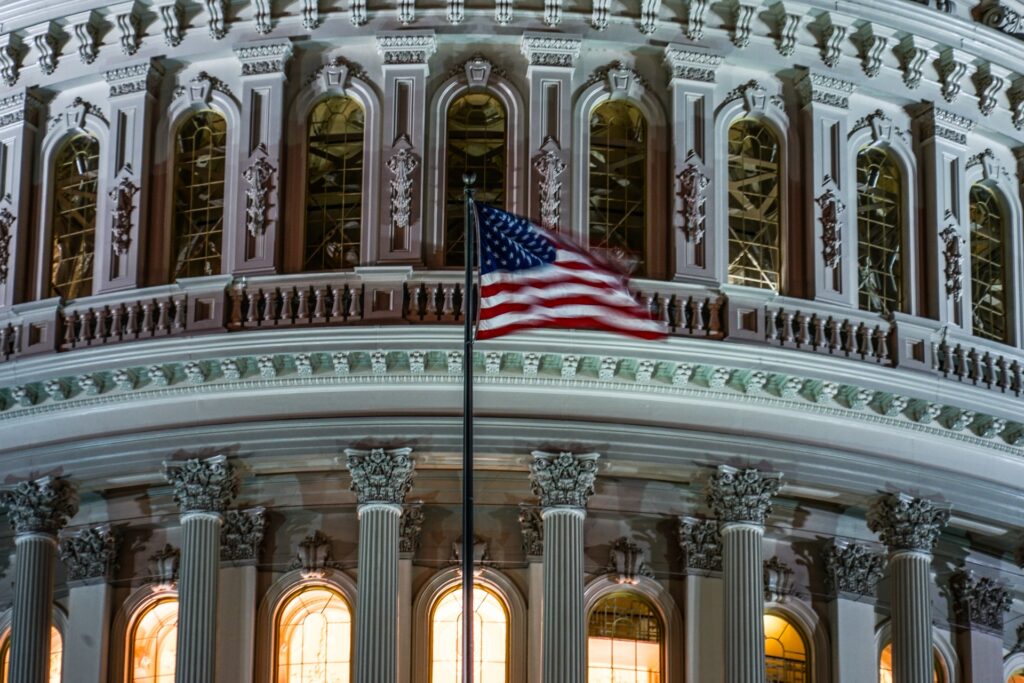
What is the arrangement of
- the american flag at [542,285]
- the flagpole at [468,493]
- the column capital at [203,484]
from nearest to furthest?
1. the flagpole at [468,493]
2. the american flag at [542,285]
3. the column capital at [203,484]

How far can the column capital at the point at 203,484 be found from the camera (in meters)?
48.7

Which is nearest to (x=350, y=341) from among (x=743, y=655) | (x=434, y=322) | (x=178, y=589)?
(x=434, y=322)

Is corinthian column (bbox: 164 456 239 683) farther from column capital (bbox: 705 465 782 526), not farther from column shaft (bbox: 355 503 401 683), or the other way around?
column capital (bbox: 705 465 782 526)

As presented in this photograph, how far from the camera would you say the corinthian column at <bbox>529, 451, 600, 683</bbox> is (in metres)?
47.2

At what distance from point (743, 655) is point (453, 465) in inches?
219

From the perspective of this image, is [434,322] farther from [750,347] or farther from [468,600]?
[468,600]

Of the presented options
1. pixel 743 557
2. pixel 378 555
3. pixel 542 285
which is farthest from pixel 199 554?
pixel 743 557

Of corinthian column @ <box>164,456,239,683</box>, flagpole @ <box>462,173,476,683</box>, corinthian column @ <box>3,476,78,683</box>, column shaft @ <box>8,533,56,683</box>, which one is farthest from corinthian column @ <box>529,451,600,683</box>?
column shaft @ <box>8,533,56,683</box>

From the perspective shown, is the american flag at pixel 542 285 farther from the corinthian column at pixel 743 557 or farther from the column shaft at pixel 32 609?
the column shaft at pixel 32 609

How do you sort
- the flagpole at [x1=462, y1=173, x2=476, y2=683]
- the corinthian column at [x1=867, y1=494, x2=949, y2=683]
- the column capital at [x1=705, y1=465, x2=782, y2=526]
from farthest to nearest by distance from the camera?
the corinthian column at [x1=867, y1=494, x2=949, y2=683] < the column capital at [x1=705, y1=465, x2=782, y2=526] < the flagpole at [x1=462, y1=173, x2=476, y2=683]

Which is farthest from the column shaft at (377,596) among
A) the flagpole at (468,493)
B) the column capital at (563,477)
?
the flagpole at (468,493)

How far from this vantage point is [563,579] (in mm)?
47719

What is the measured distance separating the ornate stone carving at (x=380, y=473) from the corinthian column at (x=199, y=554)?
220 centimetres

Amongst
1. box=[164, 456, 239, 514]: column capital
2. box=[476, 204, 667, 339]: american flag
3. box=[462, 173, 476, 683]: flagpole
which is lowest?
box=[462, 173, 476, 683]: flagpole
